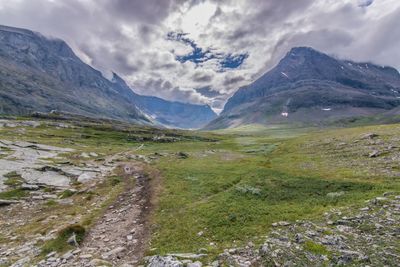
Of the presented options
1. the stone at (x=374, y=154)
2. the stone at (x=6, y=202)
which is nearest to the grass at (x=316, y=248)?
the stone at (x=6, y=202)

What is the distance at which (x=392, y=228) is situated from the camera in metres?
16.7

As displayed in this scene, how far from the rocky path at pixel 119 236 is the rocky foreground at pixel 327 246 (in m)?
2.73

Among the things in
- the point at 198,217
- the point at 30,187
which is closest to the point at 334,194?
the point at 198,217

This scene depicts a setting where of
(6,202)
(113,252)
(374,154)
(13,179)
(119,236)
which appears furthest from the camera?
(374,154)

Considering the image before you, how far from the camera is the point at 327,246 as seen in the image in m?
15.6

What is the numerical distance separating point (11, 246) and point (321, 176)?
116 ft

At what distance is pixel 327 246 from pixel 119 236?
15214 mm

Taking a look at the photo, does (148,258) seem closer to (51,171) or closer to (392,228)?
(392,228)

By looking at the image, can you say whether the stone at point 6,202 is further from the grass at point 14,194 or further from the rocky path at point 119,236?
the rocky path at point 119,236

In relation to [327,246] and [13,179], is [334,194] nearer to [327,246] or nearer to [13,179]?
[327,246]

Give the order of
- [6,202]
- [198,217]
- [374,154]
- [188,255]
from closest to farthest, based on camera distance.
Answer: [188,255]
[198,217]
[6,202]
[374,154]

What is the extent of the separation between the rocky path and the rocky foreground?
2.73 m

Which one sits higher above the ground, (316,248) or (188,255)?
(316,248)

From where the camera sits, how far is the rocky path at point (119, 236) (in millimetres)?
17125
